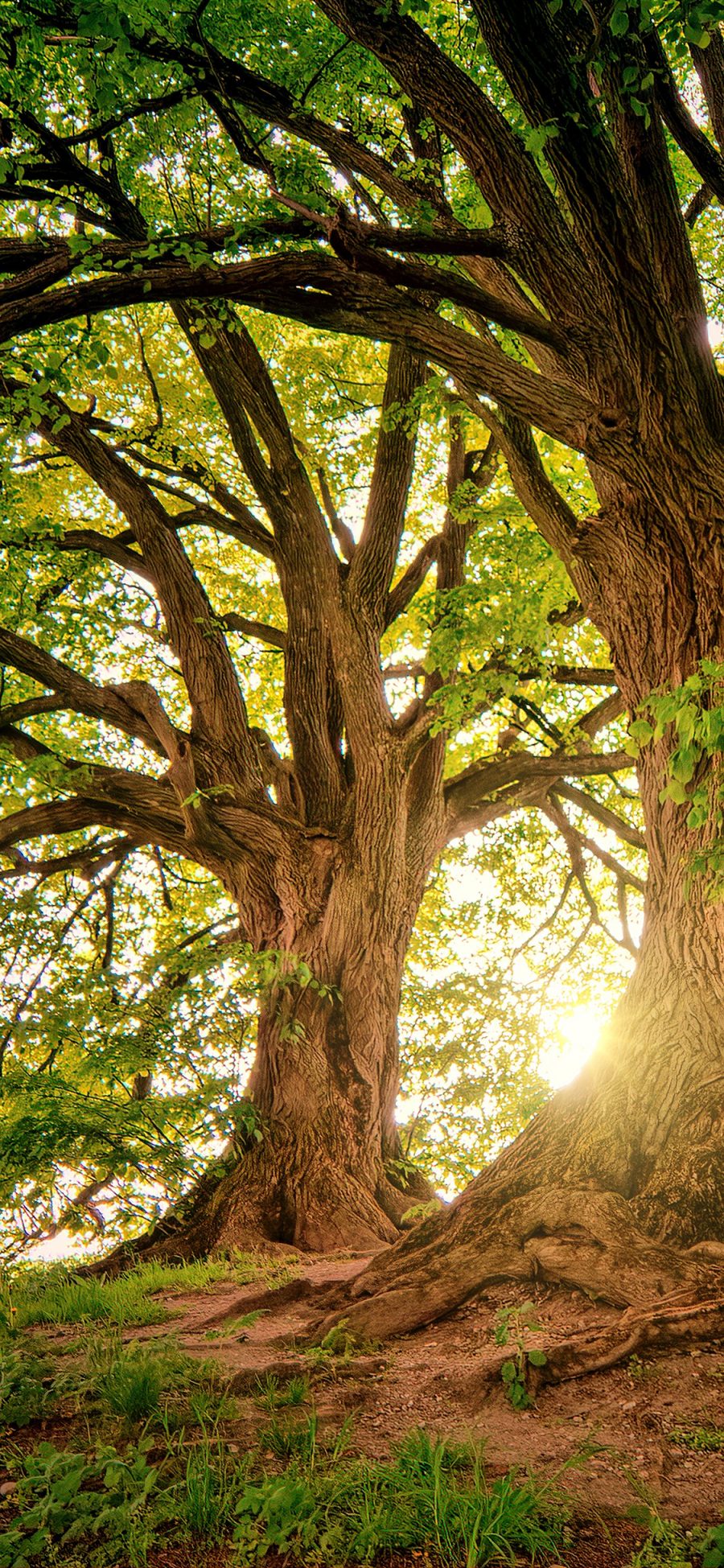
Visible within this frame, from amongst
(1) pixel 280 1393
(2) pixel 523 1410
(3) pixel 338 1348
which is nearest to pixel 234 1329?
(3) pixel 338 1348

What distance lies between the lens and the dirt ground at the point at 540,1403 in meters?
2.28

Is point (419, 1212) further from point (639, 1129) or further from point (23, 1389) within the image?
point (23, 1389)

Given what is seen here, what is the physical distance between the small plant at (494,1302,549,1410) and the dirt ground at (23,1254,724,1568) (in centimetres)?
3

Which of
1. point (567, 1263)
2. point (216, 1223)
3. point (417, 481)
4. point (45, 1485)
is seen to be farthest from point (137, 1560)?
point (417, 481)

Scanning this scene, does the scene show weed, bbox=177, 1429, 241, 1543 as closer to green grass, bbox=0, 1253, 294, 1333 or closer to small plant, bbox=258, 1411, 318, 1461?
small plant, bbox=258, 1411, 318, 1461

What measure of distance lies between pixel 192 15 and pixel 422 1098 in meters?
9.89

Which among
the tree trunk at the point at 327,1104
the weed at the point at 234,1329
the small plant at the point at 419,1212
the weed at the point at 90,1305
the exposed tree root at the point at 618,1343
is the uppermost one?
the tree trunk at the point at 327,1104

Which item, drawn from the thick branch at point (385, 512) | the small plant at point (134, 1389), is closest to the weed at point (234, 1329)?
the small plant at point (134, 1389)

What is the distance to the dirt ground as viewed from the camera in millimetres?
2281

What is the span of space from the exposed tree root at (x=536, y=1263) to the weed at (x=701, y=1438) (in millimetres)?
569

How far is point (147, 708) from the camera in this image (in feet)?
24.4

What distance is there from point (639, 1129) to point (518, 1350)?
1187 mm

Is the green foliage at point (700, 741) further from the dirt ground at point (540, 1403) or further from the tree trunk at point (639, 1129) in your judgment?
the dirt ground at point (540, 1403)

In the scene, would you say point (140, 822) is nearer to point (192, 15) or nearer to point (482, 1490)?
point (192, 15)
